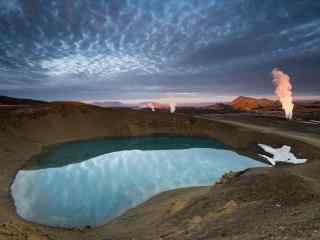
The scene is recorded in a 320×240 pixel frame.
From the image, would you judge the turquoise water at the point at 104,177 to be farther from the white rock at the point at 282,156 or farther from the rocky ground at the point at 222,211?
the white rock at the point at 282,156

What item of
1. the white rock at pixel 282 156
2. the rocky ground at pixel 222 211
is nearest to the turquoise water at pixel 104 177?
the rocky ground at pixel 222 211

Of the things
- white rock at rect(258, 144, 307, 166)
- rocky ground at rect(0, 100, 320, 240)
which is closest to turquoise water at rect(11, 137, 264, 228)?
rocky ground at rect(0, 100, 320, 240)

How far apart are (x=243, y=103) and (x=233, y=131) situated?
10104 centimetres

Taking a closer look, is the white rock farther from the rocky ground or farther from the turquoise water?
A: the turquoise water

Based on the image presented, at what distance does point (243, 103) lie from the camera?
137000 mm

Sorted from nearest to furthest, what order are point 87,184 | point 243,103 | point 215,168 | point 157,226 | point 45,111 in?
1. point 157,226
2. point 87,184
3. point 215,168
4. point 45,111
5. point 243,103

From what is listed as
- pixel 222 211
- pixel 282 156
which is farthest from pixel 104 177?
pixel 282 156

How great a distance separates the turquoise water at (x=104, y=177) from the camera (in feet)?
47.9

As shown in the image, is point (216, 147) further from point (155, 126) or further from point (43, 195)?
point (43, 195)

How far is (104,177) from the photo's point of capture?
70.7 ft

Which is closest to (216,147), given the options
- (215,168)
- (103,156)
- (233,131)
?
(233,131)

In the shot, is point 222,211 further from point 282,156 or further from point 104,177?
point 282,156

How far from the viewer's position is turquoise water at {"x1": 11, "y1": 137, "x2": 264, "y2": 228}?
14.6 m

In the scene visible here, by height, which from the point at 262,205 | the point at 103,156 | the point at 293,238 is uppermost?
the point at 293,238
